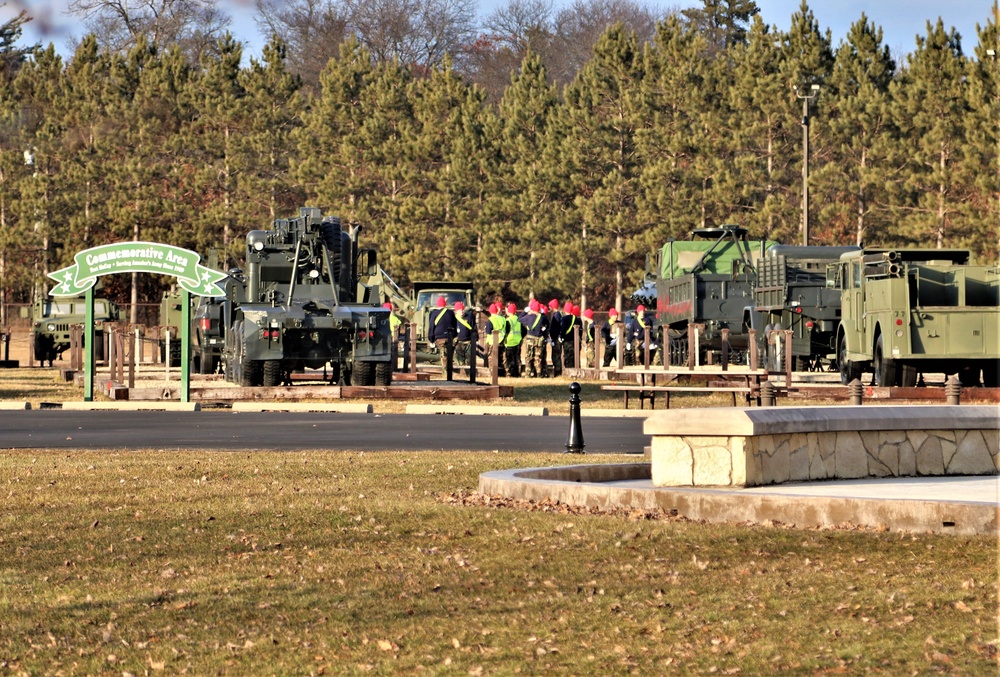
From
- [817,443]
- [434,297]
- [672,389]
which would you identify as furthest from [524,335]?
[817,443]

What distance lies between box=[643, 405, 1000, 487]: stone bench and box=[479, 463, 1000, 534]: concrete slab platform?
163 mm

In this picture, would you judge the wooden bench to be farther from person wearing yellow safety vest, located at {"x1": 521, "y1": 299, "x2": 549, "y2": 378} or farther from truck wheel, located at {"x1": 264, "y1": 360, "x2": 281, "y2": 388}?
person wearing yellow safety vest, located at {"x1": 521, "y1": 299, "x2": 549, "y2": 378}

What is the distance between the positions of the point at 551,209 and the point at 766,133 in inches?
323

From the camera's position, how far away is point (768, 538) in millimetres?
10969

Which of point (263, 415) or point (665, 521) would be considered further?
point (263, 415)

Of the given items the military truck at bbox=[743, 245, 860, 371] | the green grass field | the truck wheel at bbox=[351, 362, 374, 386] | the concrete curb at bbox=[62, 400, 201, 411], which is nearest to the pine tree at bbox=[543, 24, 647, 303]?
the military truck at bbox=[743, 245, 860, 371]

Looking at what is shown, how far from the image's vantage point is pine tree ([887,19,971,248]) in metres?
58.9

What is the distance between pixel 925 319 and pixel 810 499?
17665 millimetres

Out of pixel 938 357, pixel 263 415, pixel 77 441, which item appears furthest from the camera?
pixel 938 357

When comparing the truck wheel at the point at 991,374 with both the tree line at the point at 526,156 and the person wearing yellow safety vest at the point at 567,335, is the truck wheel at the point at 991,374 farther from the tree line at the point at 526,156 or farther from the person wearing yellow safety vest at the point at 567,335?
the tree line at the point at 526,156

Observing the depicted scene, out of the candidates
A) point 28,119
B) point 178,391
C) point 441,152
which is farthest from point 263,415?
point 28,119

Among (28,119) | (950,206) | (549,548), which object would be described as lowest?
(549,548)

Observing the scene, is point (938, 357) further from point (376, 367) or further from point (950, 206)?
point (950, 206)

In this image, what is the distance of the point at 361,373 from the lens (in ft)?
99.4
